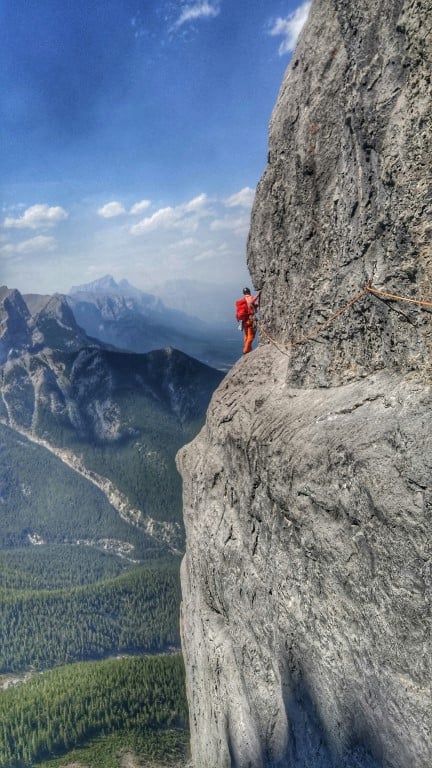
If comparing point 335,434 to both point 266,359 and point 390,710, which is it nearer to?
point 390,710

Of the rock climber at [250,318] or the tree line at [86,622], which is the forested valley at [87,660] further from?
the rock climber at [250,318]

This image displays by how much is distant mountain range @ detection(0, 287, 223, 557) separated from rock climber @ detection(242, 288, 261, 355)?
118 metres

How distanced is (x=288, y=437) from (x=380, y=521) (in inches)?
A: 128

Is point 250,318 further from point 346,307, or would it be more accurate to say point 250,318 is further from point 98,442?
point 98,442

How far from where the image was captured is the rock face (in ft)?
26.4

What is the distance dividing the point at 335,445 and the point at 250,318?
8243 millimetres

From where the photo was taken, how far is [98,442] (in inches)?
6289

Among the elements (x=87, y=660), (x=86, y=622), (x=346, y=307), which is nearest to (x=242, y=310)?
(x=346, y=307)

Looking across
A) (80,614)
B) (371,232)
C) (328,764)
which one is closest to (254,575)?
(328,764)

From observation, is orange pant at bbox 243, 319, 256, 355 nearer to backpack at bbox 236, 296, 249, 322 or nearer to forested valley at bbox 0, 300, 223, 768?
backpack at bbox 236, 296, 249, 322

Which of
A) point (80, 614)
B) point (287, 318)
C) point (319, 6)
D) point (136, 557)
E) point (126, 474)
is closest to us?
point (319, 6)

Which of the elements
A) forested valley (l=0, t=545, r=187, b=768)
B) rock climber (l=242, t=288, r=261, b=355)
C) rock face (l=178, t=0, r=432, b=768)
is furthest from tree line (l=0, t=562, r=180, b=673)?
rock climber (l=242, t=288, r=261, b=355)

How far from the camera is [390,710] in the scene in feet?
26.3

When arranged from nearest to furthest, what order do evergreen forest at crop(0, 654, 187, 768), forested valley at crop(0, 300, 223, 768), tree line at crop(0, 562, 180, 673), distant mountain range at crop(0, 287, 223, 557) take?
evergreen forest at crop(0, 654, 187, 768) < forested valley at crop(0, 300, 223, 768) < tree line at crop(0, 562, 180, 673) < distant mountain range at crop(0, 287, 223, 557)
